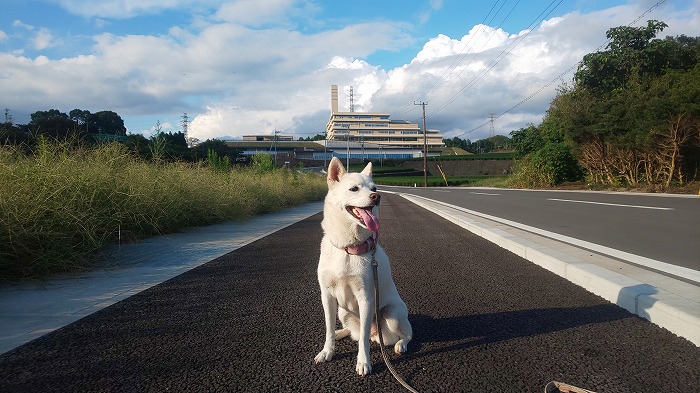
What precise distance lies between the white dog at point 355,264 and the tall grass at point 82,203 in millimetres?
4740

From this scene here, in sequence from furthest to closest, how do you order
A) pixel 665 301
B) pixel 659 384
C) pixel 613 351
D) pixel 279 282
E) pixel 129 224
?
pixel 129 224 → pixel 279 282 → pixel 665 301 → pixel 613 351 → pixel 659 384

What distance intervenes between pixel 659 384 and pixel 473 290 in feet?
8.18

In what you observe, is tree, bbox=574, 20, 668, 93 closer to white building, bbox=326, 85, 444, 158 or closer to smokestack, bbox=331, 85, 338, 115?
white building, bbox=326, 85, 444, 158

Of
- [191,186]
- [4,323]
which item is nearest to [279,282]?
[4,323]

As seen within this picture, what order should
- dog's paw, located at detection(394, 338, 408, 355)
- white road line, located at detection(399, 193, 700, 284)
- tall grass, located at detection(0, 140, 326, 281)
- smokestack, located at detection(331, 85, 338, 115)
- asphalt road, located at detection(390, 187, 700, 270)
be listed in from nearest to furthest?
1. dog's paw, located at detection(394, 338, 408, 355)
2. white road line, located at detection(399, 193, 700, 284)
3. tall grass, located at detection(0, 140, 326, 281)
4. asphalt road, located at detection(390, 187, 700, 270)
5. smokestack, located at detection(331, 85, 338, 115)

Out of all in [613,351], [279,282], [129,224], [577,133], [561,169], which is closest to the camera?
[613,351]

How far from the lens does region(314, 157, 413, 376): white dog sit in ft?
9.68

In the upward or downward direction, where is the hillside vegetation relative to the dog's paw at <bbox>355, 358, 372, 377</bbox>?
upward

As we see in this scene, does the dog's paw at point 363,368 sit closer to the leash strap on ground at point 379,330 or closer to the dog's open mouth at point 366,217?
the leash strap on ground at point 379,330

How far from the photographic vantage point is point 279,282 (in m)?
5.73

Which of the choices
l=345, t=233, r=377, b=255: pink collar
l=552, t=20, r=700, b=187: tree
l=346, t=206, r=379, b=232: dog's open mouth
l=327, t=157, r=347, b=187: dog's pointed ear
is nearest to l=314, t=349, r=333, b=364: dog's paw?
l=345, t=233, r=377, b=255: pink collar

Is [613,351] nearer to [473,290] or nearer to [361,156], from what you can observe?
[473,290]

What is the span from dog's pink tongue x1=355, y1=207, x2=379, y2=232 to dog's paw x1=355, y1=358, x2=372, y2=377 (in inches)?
36.7

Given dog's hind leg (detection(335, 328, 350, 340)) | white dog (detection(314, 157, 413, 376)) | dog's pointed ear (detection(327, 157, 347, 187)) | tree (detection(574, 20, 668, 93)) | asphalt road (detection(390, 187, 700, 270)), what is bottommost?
asphalt road (detection(390, 187, 700, 270))
